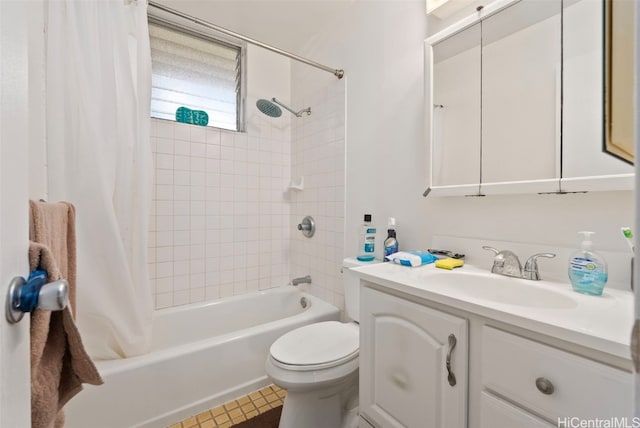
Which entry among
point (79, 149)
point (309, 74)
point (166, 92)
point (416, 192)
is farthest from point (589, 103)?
point (166, 92)

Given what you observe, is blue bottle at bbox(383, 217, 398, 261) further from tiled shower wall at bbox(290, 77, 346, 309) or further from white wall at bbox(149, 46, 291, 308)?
white wall at bbox(149, 46, 291, 308)

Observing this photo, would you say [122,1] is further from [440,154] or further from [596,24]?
[596,24]

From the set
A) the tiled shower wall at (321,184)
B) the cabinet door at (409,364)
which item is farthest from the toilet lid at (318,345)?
the tiled shower wall at (321,184)

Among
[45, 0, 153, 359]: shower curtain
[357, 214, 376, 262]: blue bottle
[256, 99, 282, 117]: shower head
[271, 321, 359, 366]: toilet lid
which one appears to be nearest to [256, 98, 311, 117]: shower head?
[256, 99, 282, 117]: shower head

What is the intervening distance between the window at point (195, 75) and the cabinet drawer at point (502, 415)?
7.02ft

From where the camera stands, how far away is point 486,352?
0.68 metres

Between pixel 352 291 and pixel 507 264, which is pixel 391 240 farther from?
pixel 507 264

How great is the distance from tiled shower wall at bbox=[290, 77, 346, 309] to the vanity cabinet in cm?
87

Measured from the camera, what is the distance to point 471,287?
1.00 metres

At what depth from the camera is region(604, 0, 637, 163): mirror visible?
37 cm

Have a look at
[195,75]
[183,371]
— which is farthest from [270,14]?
[183,371]

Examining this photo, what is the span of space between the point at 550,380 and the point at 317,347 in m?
0.89

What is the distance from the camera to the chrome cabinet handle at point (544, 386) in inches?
22.4

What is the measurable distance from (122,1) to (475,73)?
1.64 m
